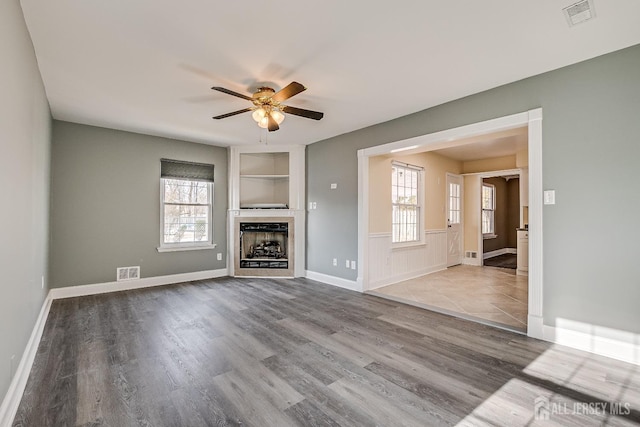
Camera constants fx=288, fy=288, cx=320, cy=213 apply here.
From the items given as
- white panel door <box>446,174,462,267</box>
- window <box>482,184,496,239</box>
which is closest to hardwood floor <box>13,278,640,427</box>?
white panel door <box>446,174,462,267</box>

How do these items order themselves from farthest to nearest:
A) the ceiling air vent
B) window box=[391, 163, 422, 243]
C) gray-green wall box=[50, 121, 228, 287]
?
1. window box=[391, 163, 422, 243]
2. gray-green wall box=[50, 121, 228, 287]
3. the ceiling air vent

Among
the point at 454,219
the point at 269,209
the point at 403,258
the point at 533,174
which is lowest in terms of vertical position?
the point at 403,258

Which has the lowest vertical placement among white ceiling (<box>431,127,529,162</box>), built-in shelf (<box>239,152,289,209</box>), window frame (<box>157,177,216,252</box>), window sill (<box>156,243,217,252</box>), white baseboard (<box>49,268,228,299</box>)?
white baseboard (<box>49,268,228,299</box>)

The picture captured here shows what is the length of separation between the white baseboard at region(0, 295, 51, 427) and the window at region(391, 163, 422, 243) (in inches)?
190

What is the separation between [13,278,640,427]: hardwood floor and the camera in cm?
178

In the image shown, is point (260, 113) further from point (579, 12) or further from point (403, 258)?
point (403, 258)

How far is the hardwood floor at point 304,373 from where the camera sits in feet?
5.82

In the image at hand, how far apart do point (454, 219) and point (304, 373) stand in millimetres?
6122

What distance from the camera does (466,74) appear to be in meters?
2.91

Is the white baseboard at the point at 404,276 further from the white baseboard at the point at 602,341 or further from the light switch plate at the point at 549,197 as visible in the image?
the light switch plate at the point at 549,197

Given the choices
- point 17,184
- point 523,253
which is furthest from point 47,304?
point 523,253

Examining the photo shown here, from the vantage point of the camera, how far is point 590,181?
8.65ft

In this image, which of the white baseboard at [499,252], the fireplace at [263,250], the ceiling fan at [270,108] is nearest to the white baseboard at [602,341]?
the ceiling fan at [270,108]

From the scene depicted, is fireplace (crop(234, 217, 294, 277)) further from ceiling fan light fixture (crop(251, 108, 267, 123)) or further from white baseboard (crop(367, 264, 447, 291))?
ceiling fan light fixture (crop(251, 108, 267, 123))
